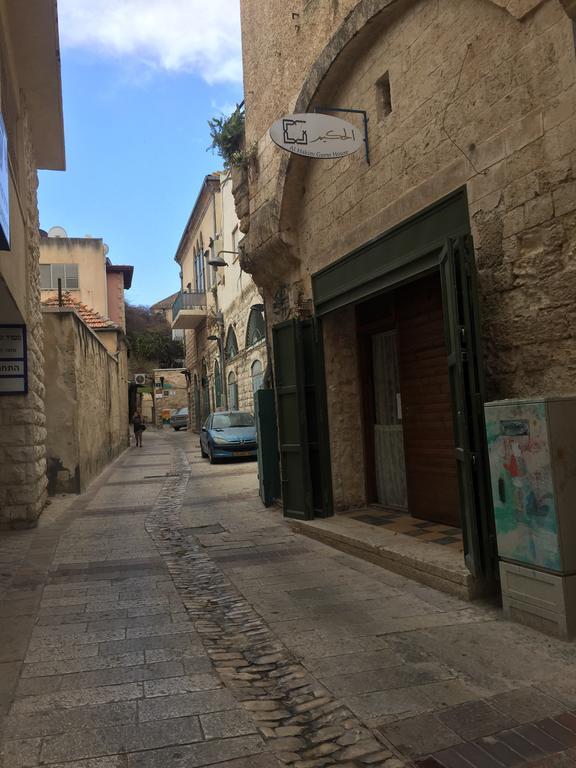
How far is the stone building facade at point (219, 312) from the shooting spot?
2059 cm

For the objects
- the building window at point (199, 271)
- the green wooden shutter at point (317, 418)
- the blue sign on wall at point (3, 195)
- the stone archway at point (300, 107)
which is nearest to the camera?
A: the blue sign on wall at point (3, 195)

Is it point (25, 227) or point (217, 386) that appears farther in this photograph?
point (217, 386)

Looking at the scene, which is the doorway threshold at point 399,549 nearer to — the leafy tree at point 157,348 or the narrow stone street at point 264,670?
the narrow stone street at point 264,670

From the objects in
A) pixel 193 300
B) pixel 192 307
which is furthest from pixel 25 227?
pixel 193 300

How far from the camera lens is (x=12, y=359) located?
8.20 metres

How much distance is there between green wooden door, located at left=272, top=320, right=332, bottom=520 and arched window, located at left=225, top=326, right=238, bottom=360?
14.9 meters

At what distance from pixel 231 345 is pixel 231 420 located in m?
6.63

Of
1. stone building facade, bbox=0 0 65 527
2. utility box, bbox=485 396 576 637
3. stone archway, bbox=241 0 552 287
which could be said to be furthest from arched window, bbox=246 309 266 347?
utility box, bbox=485 396 576 637

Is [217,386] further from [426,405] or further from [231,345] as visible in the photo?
[426,405]

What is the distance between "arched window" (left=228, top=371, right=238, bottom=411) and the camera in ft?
76.3

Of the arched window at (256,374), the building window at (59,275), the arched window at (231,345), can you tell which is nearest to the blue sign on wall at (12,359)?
the arched window at (256,374)

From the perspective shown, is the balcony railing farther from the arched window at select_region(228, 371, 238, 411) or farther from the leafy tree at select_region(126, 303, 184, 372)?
the leafy tree at select_region(126, 303, 184, 372)

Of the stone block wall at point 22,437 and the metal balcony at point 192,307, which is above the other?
the metal balcony at point 192,307

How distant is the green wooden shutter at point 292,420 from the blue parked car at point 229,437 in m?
8.08
